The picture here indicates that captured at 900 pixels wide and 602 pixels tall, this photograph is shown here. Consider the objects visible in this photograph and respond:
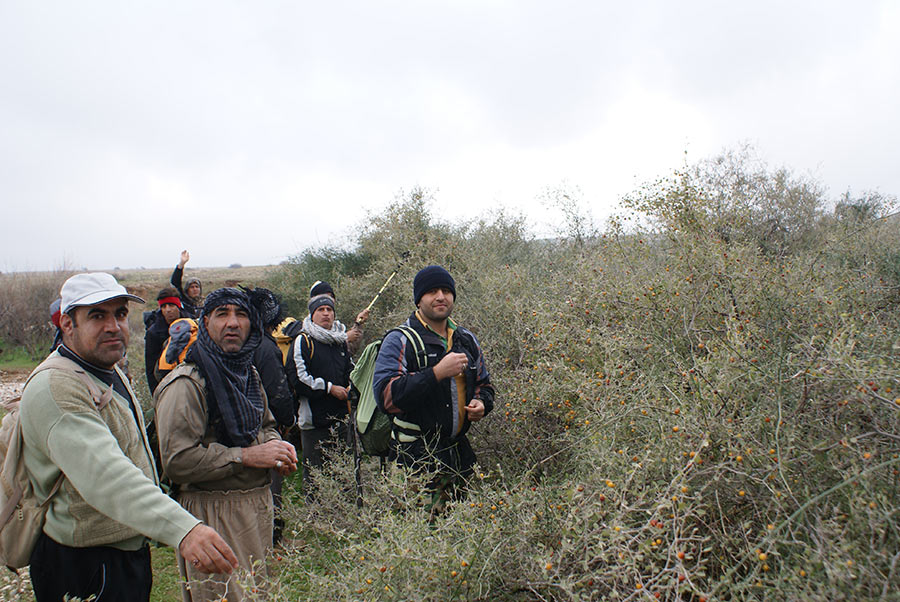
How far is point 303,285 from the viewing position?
10.9m

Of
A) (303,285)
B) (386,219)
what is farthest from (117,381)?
(303,285)

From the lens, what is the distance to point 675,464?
1.73 m

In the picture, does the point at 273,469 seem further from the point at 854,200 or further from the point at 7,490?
the point at 854,200

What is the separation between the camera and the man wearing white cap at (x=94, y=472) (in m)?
1.72

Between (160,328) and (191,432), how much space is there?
3448 mm

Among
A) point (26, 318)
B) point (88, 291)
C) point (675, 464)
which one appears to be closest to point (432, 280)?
point (88, 291)

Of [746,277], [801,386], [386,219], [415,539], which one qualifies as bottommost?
[415,539]

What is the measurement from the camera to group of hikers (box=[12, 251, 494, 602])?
176 cm

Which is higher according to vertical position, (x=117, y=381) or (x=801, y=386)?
(x=801, y=386)

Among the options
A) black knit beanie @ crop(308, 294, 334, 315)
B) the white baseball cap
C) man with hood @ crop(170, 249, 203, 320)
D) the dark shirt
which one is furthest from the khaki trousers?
man with hood @ crop(170, 249, 203, 320)

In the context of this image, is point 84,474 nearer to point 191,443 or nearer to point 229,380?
point 191,443

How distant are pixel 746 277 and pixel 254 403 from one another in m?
3.08

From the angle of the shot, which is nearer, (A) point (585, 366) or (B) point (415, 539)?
(B) point (415, 539)

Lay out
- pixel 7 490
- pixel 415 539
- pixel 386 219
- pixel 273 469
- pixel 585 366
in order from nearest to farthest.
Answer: pixel 415 539 < pixel 7 490 < pixel 273 469 < pixel 585 366 < pixel 386 219
